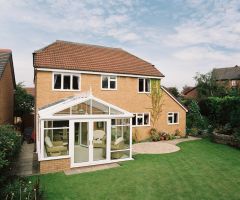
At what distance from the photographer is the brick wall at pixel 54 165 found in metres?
12.3

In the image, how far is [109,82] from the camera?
21016 millimetres

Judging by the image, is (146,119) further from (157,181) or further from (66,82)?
(157,181)

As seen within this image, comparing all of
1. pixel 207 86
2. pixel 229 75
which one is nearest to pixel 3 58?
pixel 207 86

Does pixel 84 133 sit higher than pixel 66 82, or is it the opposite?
pixel 66 82

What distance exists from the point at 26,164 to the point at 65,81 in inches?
294

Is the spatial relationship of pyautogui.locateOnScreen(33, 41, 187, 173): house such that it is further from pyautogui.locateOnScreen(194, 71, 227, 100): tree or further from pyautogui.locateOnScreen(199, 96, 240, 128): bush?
pyautogui.locateOnScreen(194, 71, 227, 100): tree

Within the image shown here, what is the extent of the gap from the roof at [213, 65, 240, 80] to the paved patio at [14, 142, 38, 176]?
1874 inches

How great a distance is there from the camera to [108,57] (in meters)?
22.9

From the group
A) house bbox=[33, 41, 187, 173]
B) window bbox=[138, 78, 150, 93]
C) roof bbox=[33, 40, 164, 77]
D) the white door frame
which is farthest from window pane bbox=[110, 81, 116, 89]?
the white door frame

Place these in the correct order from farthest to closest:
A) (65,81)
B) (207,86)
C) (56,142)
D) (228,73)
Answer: (228,73), (207,86), (65,81), (56,142)

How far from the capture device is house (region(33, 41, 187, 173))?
1301cm

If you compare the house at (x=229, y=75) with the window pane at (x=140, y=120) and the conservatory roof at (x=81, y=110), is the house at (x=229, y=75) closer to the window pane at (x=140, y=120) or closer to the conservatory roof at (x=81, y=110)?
the window pane at (x=140, y=120)

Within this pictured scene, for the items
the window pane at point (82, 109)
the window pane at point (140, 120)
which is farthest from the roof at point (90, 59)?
the window pane at point (82, 109)

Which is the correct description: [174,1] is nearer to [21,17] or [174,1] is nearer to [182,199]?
[21,17]
